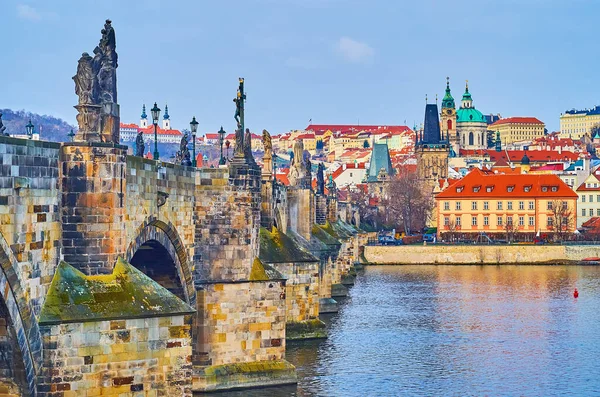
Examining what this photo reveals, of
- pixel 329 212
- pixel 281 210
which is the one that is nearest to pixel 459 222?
pixel 329 212

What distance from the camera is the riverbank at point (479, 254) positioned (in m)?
106

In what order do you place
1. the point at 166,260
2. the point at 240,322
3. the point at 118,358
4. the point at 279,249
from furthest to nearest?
the point at 279,249 < the point at 240,322 < the point at 166,260 < the point at 118,358

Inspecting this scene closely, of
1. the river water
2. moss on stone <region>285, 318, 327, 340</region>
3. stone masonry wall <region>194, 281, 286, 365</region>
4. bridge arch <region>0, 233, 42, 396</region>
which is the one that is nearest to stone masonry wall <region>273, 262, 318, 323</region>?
moss on stone <region>285, 318, 327, 340</region>

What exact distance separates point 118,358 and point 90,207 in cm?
334

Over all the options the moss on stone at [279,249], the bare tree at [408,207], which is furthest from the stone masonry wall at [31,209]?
the bare tree at [408,207]

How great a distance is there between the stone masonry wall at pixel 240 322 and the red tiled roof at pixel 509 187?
308ft

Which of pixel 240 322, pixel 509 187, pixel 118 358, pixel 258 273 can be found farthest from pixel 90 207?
pixel 509 187

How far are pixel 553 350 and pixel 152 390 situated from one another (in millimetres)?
28546

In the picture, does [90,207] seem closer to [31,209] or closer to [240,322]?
[31,209]

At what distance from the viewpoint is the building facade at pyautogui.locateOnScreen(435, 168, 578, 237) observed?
125312 mm

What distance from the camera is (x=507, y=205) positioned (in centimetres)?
12631

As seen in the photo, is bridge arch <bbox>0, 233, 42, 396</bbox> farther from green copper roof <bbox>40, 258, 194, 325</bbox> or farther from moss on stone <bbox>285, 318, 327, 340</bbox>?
moss on stone <bbox>285, 318, 327, 340</bbox>

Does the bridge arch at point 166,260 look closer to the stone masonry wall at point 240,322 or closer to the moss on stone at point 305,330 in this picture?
the stone masonry wall at point 240,322

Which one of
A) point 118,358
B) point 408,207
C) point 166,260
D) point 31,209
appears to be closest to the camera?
point 31,209
